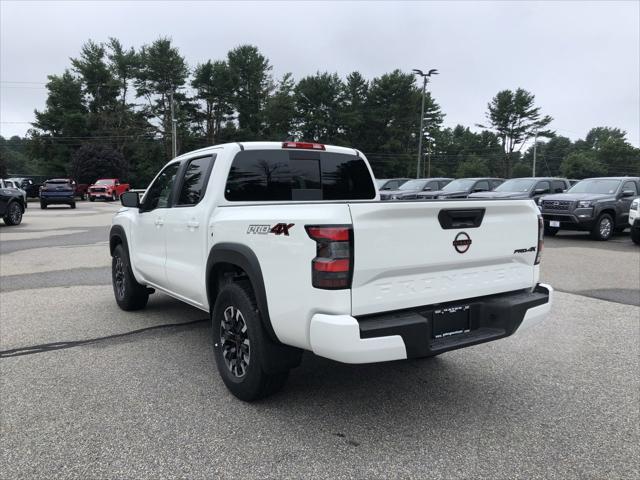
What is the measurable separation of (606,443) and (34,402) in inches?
149

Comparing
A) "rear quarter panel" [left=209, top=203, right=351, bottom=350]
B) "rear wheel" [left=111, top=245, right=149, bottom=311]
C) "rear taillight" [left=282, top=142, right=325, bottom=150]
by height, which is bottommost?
"rear wheel" [left=111, top=245, right=149, bottom=311]

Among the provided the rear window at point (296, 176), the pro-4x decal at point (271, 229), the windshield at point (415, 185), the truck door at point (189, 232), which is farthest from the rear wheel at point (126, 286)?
the windshield at point (415, 185)

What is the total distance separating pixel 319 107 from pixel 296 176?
207ft

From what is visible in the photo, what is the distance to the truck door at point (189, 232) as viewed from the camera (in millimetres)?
4008

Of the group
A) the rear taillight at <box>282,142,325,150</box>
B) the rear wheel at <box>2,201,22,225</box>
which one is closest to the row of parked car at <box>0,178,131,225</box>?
the rear wheel at <box>2,201,22,225</box>

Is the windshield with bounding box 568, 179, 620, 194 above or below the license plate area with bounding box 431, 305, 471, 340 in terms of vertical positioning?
above

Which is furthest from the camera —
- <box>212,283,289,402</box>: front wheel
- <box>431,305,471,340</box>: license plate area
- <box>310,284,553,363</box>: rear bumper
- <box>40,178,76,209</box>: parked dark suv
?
<box>40,178,76,209</box>: parked dark suv

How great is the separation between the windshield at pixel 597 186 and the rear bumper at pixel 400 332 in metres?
13.1

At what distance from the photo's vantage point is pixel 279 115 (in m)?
63.4

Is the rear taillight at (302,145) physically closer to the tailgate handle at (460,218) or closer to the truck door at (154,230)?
the truck door at (154,230)

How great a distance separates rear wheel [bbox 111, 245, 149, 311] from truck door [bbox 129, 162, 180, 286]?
0.34 meters

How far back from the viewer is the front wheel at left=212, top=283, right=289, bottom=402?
3.21 meters

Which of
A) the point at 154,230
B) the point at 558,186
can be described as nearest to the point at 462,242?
the point at 154,230

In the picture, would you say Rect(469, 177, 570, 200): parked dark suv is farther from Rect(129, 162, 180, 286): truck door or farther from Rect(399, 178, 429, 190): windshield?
Rect(129, 162, 180, 286): truck door
